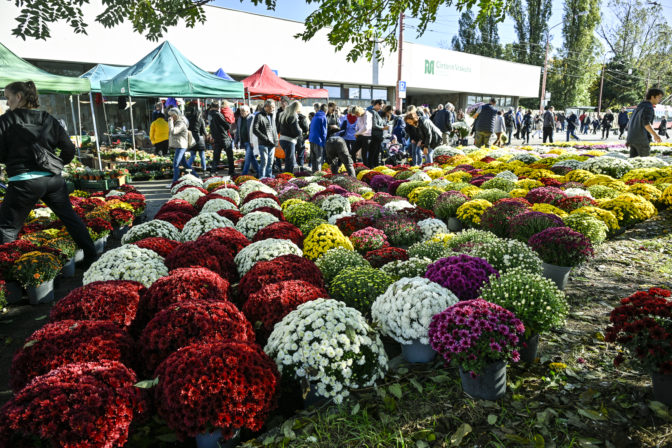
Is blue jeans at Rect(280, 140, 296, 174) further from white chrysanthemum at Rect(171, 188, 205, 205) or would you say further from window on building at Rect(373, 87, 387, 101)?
window on building at Rect(373, 87, 387, 101)

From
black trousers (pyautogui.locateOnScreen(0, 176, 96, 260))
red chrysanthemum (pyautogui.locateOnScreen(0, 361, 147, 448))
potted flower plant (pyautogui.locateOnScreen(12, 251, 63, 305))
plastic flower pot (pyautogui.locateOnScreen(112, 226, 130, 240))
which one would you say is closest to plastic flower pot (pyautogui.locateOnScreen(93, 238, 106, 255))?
plastic flower pot (pyautogui.locateOnScreen(112, 226, 130, 240))

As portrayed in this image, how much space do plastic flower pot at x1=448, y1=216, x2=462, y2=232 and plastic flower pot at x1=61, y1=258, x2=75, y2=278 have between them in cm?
536

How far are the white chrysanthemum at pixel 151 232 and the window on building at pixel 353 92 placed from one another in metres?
28.3

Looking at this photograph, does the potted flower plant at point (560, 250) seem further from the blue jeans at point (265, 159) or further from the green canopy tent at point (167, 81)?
the green canopy tent at point (167, 81)

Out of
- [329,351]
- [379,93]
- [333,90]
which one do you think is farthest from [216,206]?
[379,93]

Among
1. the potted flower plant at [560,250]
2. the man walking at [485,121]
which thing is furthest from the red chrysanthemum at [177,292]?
the man walking at [485,121]

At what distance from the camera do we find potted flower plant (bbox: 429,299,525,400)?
253cm

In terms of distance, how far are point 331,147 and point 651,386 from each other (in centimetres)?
799

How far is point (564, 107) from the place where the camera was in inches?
2194

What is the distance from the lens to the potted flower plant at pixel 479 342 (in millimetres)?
2525

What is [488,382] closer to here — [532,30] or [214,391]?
[214,391]

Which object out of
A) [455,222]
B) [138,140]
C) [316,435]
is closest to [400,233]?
[455,222]

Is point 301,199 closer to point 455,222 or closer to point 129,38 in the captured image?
point 455,222

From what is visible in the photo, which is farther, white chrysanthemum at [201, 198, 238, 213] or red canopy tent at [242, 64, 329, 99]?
red canopy tent at [242, 64, 329, 99]
